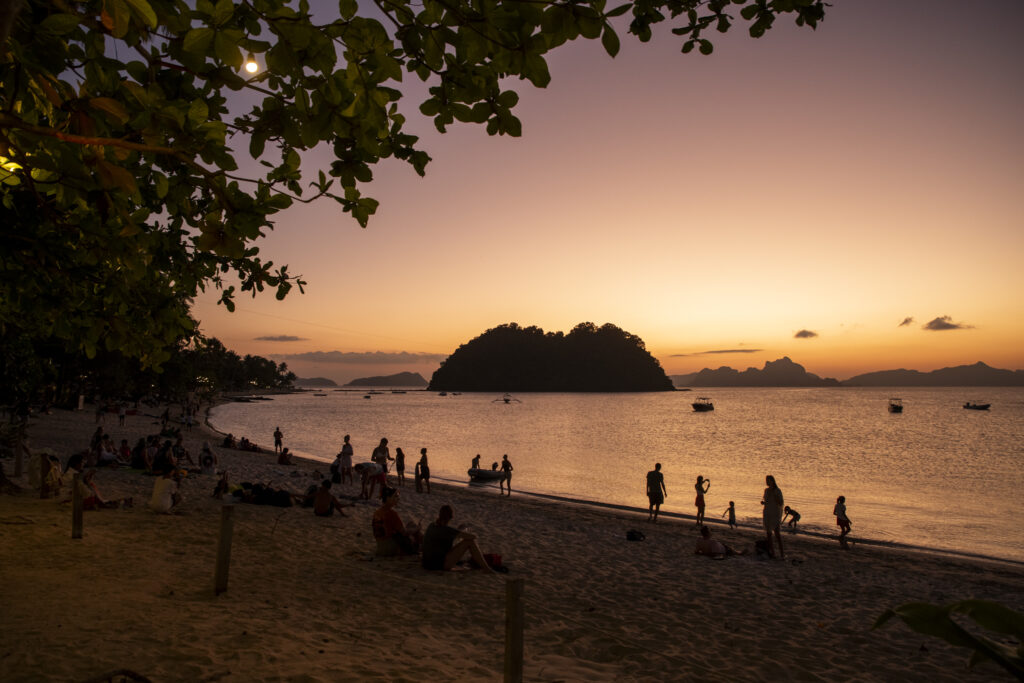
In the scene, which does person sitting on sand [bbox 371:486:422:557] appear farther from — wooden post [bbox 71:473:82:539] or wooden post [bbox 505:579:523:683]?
wooden post [bbox 505:579:523:683]

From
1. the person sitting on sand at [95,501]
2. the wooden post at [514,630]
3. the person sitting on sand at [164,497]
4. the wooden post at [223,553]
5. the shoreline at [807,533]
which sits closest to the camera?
the wooden post at [514,630]

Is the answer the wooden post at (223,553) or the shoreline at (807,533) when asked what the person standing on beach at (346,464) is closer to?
the shoreline at (807,533)

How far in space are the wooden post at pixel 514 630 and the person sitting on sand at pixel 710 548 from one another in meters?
9.24

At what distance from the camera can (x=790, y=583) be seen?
35.1ft

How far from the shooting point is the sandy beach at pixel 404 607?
538cm

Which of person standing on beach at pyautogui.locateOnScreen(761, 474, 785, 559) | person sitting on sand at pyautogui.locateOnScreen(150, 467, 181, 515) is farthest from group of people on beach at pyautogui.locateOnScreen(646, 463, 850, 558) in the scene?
person sitting on sand at pyautogui.locateOnScreen(150, 467, 181, 515)

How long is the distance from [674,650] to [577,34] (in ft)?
24.6

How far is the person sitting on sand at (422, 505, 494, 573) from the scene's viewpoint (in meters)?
9.20

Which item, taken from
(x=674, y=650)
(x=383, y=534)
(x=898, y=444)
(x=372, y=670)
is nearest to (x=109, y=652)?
(x=372, y=670)

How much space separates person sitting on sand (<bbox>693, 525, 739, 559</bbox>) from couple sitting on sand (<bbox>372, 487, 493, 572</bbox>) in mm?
5941

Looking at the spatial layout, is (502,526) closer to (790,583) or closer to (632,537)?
(632,537)

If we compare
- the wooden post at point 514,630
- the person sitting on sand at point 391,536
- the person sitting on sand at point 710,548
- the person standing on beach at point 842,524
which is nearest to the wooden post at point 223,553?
the person sitting on sand at point 391,536

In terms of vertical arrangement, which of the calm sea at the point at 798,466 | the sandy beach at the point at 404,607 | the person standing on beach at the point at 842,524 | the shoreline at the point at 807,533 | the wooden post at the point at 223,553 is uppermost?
the wooden post at the point at 223,553

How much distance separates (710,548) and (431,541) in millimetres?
7082
